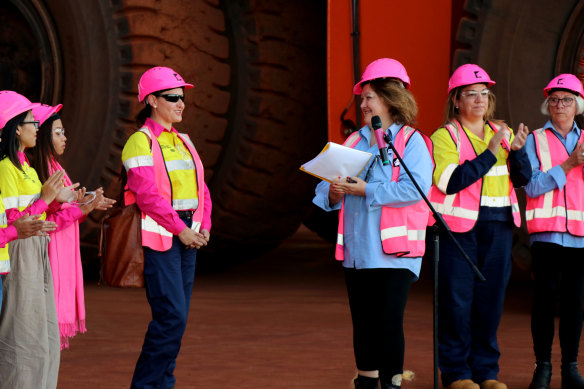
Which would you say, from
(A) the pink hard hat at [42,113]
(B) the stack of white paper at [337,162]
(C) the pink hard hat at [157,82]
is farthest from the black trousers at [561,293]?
(A) the pink hard hat at [42,113]

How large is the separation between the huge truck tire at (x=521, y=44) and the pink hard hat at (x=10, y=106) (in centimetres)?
290

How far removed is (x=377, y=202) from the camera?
A: 4992 millimetres

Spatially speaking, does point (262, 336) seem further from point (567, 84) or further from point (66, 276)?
point (567, 84)

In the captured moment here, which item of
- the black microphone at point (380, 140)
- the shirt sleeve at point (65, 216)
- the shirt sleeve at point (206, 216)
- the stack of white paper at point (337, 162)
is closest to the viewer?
the black microphone at point (380, 140)

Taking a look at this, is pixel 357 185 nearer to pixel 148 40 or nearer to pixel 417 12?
pixel 417 12

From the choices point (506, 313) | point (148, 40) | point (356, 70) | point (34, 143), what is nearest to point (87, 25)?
point (148, 40)

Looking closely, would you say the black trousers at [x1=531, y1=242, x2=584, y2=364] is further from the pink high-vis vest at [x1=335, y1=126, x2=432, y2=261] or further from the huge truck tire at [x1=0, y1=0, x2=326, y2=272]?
the huge truck tire at [x1=0, y1=0, x2=326, y2=272]

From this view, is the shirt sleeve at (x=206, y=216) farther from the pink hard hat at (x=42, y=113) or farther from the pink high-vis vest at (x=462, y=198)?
the pink high-vis vest at (x=462, y=198)

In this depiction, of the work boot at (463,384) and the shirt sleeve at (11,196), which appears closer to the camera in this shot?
the shirt sleeve at (11,196)

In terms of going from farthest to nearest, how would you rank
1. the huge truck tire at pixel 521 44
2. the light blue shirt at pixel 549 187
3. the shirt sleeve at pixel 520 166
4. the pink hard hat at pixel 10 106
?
the huge truck tire at pixel 521 44 < the light blue shirt at pixel 549 187 < the shirt sleeve at pixel 520 166 < the pink hard hat at pixel 10 106

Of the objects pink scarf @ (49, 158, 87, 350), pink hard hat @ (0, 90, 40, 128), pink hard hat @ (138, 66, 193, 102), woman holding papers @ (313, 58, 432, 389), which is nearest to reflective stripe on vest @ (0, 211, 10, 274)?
pink hard hat @ (0, 90, 40, 128)

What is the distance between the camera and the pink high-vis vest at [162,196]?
5.16 metres

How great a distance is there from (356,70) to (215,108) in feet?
4.36

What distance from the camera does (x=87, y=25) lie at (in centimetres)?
770
